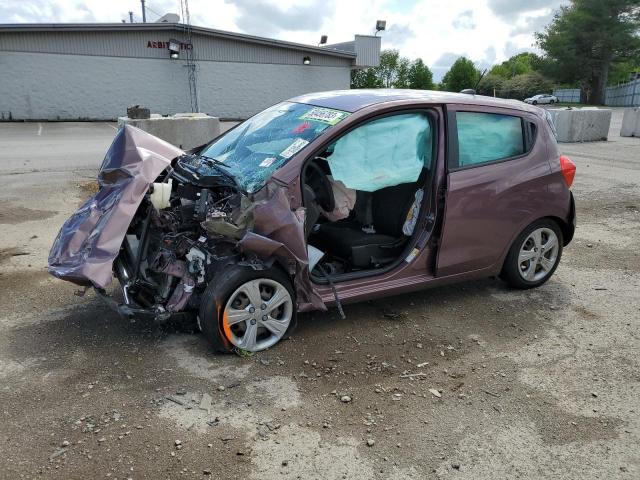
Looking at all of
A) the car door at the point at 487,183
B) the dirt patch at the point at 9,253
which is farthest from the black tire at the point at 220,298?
the dirt patch at the point at 9,253

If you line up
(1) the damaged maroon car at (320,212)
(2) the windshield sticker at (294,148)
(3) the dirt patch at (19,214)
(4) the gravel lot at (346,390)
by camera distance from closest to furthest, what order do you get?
(4) the gravel lot at (346,390) → (1) the damaged maroon car at (320,212) → (2) the windshield sticker at (294,148) → (3) the dirt patch at (19,214)

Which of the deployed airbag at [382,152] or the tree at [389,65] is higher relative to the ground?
the tree at [389,65]

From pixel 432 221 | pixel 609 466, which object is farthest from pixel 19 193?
pixel 609 466

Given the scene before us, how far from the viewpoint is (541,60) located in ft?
180

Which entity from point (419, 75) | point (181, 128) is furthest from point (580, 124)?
point (419, 75)

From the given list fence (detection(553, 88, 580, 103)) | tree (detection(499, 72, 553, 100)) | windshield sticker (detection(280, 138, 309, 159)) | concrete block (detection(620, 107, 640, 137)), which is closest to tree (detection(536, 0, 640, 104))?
tree (detection(499, 72, 553, 100))

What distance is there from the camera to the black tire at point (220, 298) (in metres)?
3.36

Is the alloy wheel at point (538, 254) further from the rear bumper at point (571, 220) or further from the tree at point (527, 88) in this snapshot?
the tree at point (527, 88)

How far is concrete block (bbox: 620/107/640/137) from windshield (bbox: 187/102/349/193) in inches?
684

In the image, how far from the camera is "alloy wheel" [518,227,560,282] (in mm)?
4711

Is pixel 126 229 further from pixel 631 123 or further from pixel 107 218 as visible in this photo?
pixel 631 123

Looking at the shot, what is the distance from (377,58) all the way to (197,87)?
11728 millimetres

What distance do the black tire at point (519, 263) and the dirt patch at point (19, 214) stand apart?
5.71 meters

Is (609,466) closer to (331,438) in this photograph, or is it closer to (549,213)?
(331,438)
